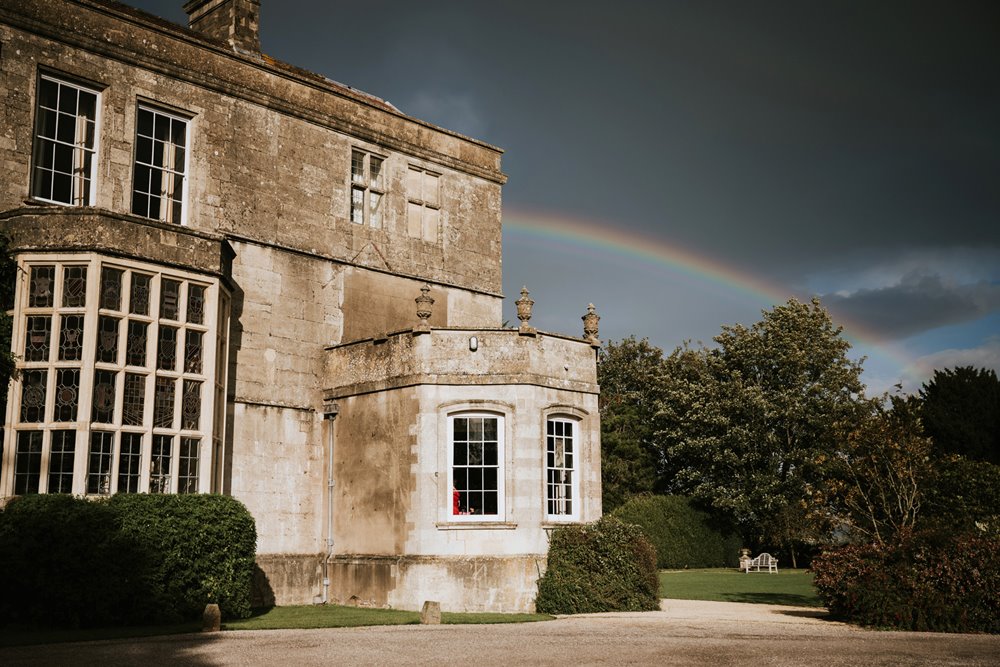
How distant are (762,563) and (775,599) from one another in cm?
1534

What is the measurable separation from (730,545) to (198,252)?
29173 mm

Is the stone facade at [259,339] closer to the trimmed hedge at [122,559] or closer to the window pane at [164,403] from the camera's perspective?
the window pane at [164,403]

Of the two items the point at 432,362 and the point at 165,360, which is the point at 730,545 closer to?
the point at 432,362

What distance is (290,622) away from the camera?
15.0 metres

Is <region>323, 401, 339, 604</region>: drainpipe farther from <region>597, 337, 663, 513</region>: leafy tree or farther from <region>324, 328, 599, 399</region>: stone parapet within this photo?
<region>597, 337, 663, 513</region>: leafy tree

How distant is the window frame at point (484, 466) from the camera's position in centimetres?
1809

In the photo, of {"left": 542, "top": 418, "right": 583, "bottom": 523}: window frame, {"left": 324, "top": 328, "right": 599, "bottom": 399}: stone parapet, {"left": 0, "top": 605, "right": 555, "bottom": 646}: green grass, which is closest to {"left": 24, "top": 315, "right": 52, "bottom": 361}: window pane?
{"left": 0, "top": 605, "right": 555, "bottom": 646}: green grass

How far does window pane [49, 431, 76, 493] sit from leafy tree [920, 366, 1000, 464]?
29292 mm

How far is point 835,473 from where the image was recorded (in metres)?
34.5

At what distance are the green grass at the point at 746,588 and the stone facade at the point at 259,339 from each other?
4.88 meters

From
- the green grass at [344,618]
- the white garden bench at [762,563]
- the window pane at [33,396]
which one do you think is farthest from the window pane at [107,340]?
the white garden bench at [762,563]

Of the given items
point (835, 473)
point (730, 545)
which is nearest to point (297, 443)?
point (835, 473)

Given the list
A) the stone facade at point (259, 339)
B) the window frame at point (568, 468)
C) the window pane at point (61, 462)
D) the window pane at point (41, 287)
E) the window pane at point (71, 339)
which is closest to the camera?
the window pane at point (61, 462)

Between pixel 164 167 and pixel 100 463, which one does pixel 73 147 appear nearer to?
pixel 164 167
